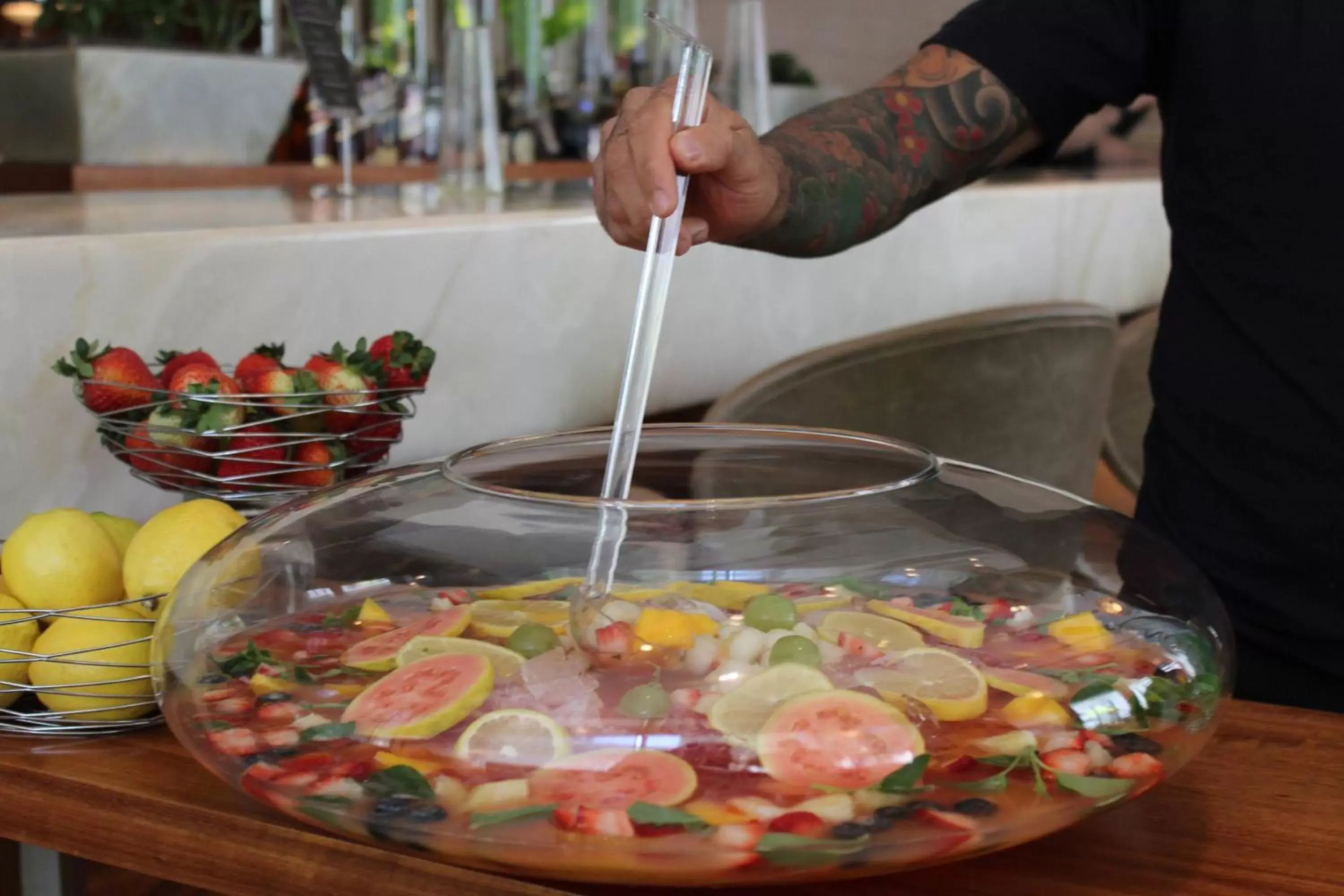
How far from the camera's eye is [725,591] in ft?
1.94

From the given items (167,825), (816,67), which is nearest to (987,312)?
(167,825)

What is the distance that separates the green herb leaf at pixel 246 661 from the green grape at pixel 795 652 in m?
0.22

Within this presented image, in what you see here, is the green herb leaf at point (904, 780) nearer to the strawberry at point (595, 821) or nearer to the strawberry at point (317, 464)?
the strawberry at point (595, 821)

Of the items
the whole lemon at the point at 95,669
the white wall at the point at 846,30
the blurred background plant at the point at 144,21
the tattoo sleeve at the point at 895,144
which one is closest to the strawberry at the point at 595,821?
the whole lemon at the point at 95,669

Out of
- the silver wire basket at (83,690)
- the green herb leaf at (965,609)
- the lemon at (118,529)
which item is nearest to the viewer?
the green herb leaf at (965,609)

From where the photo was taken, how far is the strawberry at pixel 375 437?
0.99 meters

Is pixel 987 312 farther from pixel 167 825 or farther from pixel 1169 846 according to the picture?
pixel 167 825

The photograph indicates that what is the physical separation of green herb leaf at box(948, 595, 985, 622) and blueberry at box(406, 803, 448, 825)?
0.23m

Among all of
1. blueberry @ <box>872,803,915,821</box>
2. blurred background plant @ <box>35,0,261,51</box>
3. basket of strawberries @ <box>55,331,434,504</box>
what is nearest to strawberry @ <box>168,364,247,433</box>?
basket of strawberries @ <box>55,331,434,504</box>

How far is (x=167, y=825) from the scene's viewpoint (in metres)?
0.62

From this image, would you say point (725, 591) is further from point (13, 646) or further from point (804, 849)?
point (13, 646)

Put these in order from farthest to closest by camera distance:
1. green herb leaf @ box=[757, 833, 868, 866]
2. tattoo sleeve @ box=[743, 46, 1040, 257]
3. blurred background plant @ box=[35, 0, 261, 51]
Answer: blurred background plant @ box=[35, 0, 261, 51], tattoo sleeve @ box=[743, 46, 1040, 257], green herb leaf @ box=[757, 833, 868, 866]

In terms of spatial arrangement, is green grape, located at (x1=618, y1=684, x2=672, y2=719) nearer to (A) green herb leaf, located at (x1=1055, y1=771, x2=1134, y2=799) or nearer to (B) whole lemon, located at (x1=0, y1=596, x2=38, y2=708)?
(A) green herb leaf, located at (x1=1055, y1=771, x2=1134, y2=799)

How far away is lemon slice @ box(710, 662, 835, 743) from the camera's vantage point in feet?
1.73
